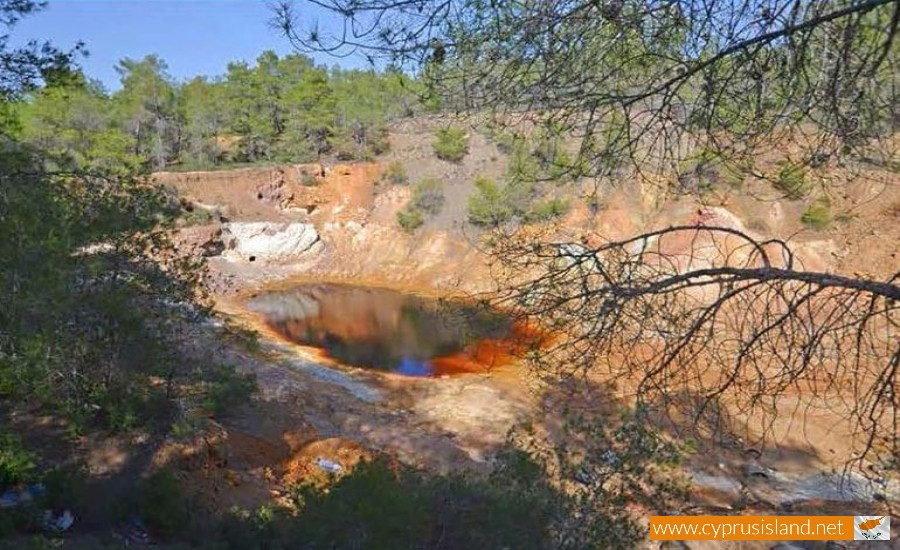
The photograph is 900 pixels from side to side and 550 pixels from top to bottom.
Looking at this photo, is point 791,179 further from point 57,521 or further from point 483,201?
point 483,201

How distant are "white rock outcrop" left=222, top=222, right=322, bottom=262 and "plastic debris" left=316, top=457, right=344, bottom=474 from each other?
16.6 metres

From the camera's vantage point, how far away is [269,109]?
27.3 metres

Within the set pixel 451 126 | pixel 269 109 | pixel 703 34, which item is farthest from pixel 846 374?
pixel 269 109

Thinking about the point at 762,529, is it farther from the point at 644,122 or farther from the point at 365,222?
the point at 365,222

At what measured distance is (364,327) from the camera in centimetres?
1761

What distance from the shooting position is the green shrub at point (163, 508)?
13.9 ft

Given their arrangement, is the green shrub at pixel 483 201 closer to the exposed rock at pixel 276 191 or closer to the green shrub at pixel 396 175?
the green shrub at pixel 396 175

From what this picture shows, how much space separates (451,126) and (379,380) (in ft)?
→ 35.0

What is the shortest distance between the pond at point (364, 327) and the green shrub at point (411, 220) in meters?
3.07

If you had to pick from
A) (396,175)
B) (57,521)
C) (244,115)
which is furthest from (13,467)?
(244,115)

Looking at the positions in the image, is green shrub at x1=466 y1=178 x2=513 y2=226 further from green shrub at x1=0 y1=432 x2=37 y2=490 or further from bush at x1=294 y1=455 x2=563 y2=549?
green shrub at x1=0 y1=432 x2=37 y2=490

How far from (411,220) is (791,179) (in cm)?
2065

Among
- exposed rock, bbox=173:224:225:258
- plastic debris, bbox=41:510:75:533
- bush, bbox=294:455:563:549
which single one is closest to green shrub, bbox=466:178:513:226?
exposed rock, bbox=173:224:225:258

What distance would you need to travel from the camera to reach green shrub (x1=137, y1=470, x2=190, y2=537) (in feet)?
13.9
